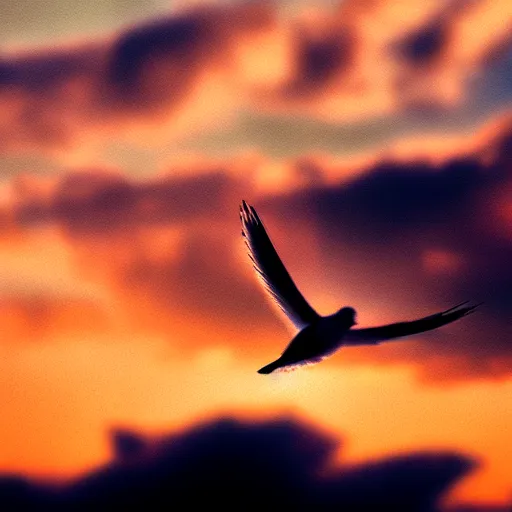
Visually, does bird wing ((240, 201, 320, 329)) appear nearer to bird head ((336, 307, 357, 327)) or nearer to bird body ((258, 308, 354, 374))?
bird body ((258, 308, 354, 374))

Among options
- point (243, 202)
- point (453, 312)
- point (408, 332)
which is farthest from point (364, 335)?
point (243, 202)

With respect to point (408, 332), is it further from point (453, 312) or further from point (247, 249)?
point (247, 249)

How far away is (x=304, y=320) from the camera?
19.0m

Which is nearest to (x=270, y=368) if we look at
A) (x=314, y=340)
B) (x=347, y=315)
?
(x=314, y=340)

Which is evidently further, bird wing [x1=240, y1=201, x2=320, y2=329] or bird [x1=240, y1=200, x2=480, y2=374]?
bird wing [x1=240, y1=201, x2=320, y2=329]

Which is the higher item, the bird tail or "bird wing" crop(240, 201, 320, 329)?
"bird wing" crop(240, 201, 320, 329)

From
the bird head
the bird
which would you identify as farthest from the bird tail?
the bird head

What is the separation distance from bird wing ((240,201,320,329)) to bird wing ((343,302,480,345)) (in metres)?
1.22

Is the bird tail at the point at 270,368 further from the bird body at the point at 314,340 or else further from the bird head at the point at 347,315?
the bird head at the point at 347,315

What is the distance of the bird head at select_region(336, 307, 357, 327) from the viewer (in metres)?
17.6

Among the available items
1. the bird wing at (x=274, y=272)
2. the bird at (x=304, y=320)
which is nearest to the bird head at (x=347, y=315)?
the bird at (x=304, y=320)

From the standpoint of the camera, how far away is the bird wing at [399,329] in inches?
765

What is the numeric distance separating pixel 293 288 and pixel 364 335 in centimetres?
205

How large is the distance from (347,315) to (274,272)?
226 cm
